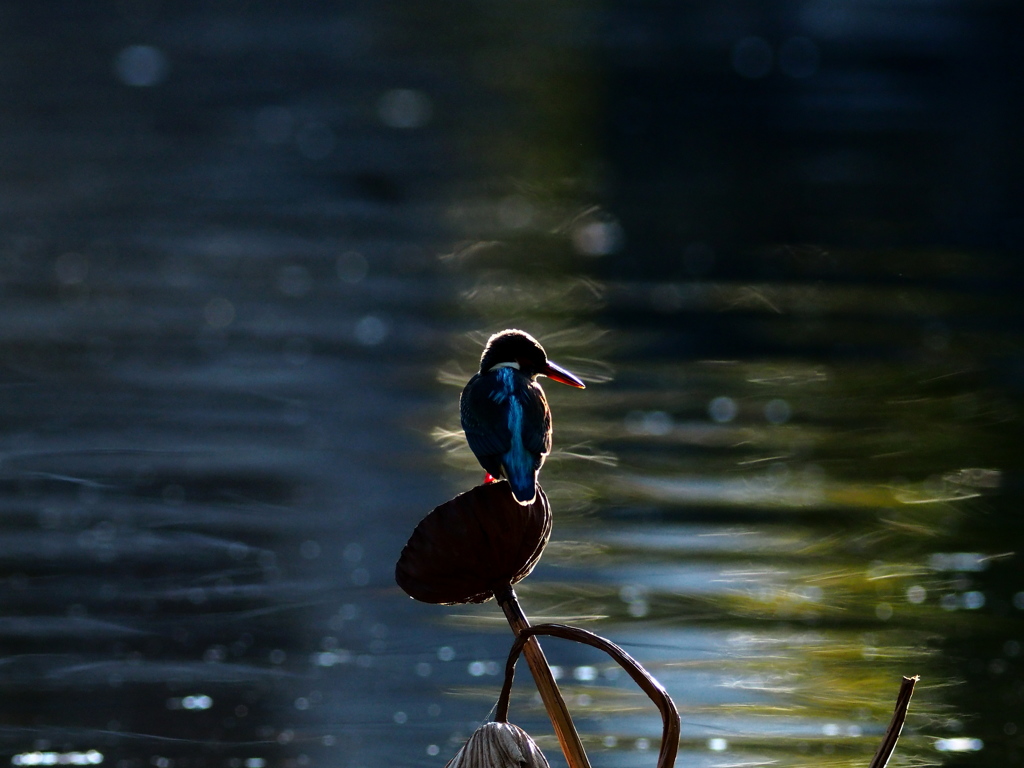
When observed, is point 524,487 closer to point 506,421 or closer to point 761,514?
point 506,421

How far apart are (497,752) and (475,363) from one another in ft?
16.6

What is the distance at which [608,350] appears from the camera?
255 inches

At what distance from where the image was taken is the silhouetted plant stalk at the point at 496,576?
1.10 meters

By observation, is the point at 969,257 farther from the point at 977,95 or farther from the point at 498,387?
the point at 498,387

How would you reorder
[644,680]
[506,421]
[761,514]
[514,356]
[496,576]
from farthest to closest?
[761,514]
[514,356]
[506,421]
[496,576]
[644,680]

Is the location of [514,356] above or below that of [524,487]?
above

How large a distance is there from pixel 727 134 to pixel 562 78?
71.6 inches

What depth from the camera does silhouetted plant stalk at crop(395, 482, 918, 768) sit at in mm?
1104

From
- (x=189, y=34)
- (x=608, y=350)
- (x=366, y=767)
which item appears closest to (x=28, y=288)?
(x=608, y=350)

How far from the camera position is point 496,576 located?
1.15 metres

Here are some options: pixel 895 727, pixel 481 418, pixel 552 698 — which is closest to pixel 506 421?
pixel 481 418

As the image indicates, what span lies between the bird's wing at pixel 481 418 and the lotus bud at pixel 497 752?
30 centimetres

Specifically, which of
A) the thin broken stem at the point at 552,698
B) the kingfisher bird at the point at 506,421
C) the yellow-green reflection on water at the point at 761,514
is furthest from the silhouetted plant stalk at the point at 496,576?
the yellow-green reflection on water at the point at 761,514

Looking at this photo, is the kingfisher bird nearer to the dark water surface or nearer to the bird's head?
the bird's head
